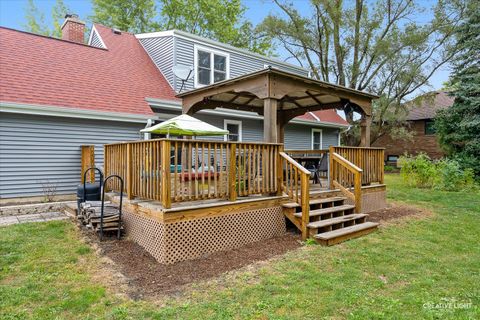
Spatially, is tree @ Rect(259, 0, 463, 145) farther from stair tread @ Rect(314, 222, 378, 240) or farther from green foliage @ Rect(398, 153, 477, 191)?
stair tread @ Rect(314, 222, 378, 240)

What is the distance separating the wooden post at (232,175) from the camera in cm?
500

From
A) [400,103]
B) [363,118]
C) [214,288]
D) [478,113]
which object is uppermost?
[400,103]

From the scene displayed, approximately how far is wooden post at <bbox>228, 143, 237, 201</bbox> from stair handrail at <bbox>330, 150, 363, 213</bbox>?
241cm

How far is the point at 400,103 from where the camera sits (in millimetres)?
20406

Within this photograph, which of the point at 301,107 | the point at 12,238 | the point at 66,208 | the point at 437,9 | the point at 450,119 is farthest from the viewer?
the point at 437,9

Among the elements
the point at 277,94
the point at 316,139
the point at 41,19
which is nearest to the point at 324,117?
the point at 316,139

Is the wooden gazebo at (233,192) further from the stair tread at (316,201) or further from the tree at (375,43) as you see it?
the tree at (375,43)

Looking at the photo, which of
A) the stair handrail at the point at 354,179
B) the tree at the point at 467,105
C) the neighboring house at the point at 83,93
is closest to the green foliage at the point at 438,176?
the tree at the point at 467,105

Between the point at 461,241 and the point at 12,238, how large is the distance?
7.10 m

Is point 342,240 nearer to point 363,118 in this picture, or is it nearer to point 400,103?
point 363,118

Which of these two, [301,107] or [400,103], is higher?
[400,103]

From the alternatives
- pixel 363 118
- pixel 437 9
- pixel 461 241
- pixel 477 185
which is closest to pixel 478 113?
pixel 477 185

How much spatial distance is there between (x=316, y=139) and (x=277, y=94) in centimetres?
1005

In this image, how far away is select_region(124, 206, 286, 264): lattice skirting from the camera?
4.28m
